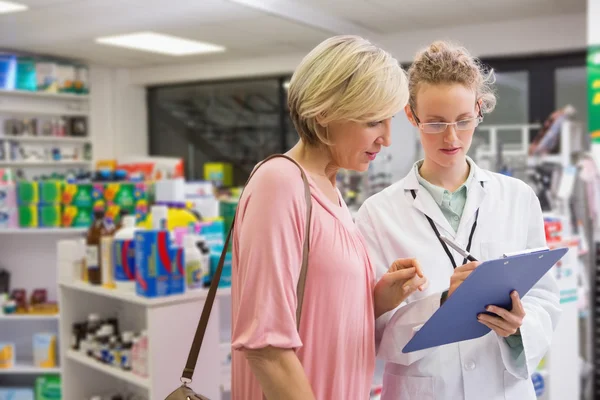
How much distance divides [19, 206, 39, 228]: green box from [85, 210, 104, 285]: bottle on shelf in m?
1.86

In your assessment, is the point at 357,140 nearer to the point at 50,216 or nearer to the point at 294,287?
the point at 294,287

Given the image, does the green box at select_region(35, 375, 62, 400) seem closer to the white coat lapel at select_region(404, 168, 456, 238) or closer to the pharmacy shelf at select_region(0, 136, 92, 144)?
the white coat lapel at select_region(404, 168, 456, 238)

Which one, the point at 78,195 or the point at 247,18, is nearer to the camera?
the point at 78,195

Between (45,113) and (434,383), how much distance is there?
8.26 meters

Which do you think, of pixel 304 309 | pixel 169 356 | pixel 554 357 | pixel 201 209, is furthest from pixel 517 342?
pixel 201 209

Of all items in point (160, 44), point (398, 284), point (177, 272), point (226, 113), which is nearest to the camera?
point (398, 284)

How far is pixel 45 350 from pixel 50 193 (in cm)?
113

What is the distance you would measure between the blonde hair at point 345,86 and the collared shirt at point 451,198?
1.31 feet

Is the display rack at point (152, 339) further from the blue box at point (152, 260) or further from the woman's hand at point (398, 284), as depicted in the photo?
the woman's hand at point (398, 284)

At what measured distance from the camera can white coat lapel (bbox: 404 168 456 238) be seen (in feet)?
5.12

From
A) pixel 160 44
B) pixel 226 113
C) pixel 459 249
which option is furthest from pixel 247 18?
pixel 459 249

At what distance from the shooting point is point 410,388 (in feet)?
4.96

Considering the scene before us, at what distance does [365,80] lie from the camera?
47.9 inches

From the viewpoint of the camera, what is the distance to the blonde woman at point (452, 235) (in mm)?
1476
